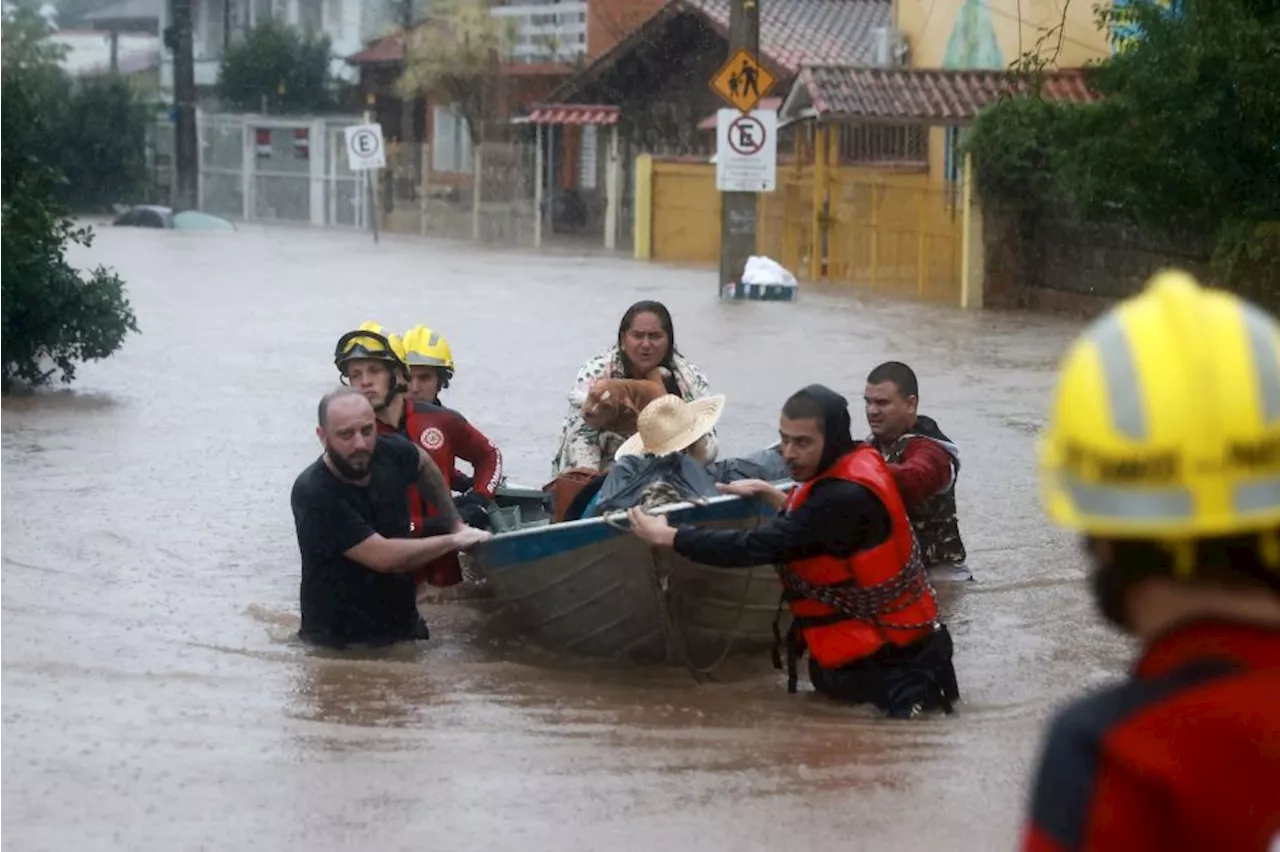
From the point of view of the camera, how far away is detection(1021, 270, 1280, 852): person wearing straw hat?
195 cm

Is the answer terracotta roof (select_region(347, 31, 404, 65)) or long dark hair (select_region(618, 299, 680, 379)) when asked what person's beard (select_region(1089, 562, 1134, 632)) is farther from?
terracotta roof (select_region(347, 31, 404, 65))

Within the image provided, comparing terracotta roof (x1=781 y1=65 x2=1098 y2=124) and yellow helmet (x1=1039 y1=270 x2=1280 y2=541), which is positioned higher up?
terracotta roof (x1=781 y1=65 x2=1098 y2=124)

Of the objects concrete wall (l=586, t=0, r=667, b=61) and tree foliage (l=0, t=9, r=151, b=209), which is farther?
tree foliage (l=0, t=9, r=151, b=209)

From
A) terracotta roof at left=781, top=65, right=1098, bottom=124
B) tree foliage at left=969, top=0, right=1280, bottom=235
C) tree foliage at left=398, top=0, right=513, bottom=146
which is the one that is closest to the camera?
tree foliage at left=969, top=0, right=1280, bottom=235

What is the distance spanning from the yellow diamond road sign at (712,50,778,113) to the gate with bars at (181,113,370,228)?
25.8m

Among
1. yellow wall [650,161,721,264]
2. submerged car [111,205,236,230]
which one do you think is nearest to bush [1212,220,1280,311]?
yellow wall [650,161,721,264]

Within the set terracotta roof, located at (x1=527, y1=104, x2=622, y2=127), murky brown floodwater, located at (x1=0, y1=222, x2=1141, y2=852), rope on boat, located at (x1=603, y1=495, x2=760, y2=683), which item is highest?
terracotta roof, located at (x1=527, y1=104, x2=622, y2=127)

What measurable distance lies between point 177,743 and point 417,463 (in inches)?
59.3

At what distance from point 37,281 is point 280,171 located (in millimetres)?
39616

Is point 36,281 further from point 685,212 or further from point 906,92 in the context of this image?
point 685,212

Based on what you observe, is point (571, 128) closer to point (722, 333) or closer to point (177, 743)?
point (722, 333)

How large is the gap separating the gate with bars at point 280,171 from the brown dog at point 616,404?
42.2 metres

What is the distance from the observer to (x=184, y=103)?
174ft

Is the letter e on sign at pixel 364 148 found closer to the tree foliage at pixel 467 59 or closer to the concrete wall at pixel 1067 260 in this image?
the tree foliage at pixel 467 59
